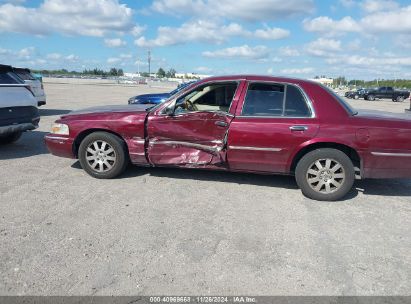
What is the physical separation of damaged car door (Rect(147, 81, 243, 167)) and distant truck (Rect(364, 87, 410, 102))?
41241 mm

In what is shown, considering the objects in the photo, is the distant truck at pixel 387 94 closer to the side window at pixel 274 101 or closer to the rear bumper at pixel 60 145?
the side window at pixel 274 101

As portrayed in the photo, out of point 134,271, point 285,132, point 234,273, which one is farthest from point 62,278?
point 285,132

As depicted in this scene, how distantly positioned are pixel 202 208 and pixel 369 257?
1968mm

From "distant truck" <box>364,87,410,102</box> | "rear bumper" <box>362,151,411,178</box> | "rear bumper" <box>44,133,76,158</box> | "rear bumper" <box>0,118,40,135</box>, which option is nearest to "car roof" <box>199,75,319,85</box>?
"rear bumper" <box>362,151,411,178</box>

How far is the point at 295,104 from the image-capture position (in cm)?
498

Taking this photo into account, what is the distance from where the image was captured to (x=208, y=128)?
16.9ft

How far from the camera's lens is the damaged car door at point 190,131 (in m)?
5.15

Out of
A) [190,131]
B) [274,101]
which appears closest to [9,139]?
[190,131]

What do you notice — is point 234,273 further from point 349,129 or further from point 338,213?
point 349,129

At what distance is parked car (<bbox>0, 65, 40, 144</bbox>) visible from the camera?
22.1 feet

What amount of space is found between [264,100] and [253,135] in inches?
21.6

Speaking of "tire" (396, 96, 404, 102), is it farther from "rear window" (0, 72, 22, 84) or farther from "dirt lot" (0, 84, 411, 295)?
"rear window" (0, 72, 22, 84)

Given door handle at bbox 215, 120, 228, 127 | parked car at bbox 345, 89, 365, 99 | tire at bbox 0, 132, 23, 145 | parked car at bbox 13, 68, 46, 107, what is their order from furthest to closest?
parked car at bbox 345, 89, 365, 99
parked car at bbox 13, 68, 46, 107
tire at bbox 0, 132, 23, 145
door handle at bbox 215, 120, 228, 127

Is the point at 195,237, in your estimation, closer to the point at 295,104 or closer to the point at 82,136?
the point at 295,104
